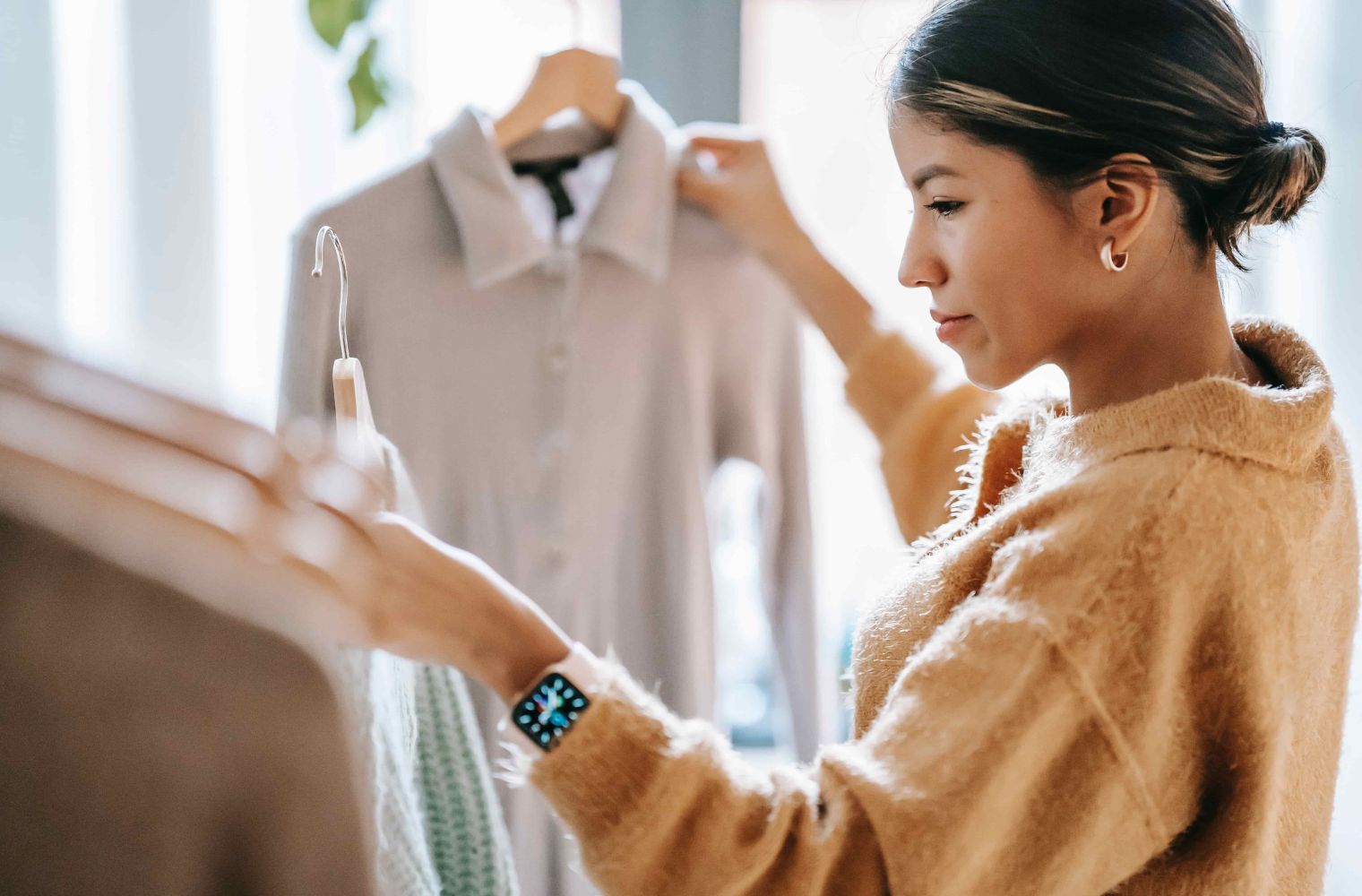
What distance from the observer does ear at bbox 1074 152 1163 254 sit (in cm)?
67

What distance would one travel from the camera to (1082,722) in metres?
0.61

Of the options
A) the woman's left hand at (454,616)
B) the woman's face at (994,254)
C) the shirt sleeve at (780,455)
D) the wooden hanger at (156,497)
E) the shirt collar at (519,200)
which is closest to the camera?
the wooden hanger at (156,497)

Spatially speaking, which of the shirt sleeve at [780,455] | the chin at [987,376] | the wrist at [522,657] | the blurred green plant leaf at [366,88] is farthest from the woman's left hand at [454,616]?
the blurred green plant leaf at [366,88]

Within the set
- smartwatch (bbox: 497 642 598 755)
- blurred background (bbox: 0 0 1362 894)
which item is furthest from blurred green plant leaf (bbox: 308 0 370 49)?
smartwatch (bbox: 497 642 598 755)

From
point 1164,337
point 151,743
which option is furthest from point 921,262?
point 151,743

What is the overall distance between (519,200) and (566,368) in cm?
16

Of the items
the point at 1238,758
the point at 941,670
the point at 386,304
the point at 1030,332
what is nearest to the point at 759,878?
the point at 941,670

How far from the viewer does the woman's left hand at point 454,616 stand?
0.59m

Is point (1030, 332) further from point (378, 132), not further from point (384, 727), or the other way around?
point (378, 132)

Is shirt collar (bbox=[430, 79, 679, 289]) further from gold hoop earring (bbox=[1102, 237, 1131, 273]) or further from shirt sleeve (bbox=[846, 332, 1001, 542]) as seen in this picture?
gold hoop earring (bbox=[1102, 237, 1131, 273])

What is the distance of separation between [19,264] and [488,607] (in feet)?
2.74

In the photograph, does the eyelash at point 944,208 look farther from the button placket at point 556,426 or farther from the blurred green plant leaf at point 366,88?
the blurred green plant leaf at point 366,88

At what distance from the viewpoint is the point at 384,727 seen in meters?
0.68

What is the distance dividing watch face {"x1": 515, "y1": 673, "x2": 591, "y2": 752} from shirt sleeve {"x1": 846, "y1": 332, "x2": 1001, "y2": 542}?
529mm
